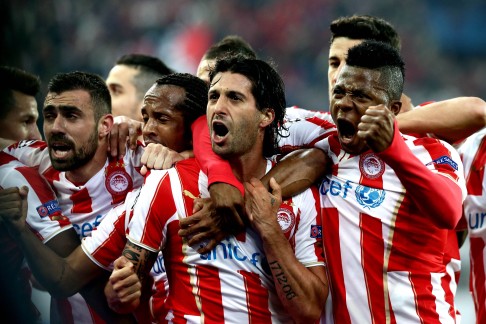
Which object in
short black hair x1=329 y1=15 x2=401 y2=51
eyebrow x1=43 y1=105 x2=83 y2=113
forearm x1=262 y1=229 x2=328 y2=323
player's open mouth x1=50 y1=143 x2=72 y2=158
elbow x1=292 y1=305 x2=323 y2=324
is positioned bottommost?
elbow x1=292 y1=305 x2=323 y2=324

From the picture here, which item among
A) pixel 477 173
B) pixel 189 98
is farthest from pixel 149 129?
pixel 477 173

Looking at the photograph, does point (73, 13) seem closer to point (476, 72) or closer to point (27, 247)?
point (476, 72)

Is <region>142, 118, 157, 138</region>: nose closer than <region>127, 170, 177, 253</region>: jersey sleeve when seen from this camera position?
No

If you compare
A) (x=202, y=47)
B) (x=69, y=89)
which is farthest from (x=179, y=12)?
(x=69, y=89)

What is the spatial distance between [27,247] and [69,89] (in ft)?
2.80

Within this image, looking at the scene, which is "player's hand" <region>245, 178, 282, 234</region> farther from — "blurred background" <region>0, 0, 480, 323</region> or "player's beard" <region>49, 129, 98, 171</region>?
"blurred background" <region>0, 0, 480, 323</region>

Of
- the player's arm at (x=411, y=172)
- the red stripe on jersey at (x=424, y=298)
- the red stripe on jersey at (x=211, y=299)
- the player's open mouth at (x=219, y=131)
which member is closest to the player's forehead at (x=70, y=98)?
the player's open mouth at (x=219, y=131)

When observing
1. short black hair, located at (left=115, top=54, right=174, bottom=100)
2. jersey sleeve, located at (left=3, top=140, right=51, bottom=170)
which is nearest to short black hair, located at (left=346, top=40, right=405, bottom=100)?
jersey sleeve, located at (left=3, top=140, right=51, bottom=170)

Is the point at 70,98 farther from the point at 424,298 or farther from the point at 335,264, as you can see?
the point at 424,298

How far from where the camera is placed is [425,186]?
8.34ft

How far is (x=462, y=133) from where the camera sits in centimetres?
327

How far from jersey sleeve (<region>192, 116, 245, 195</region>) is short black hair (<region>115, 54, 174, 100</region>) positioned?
1.95 meters

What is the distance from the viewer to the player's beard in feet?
10.5

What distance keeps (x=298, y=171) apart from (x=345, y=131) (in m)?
0.26
